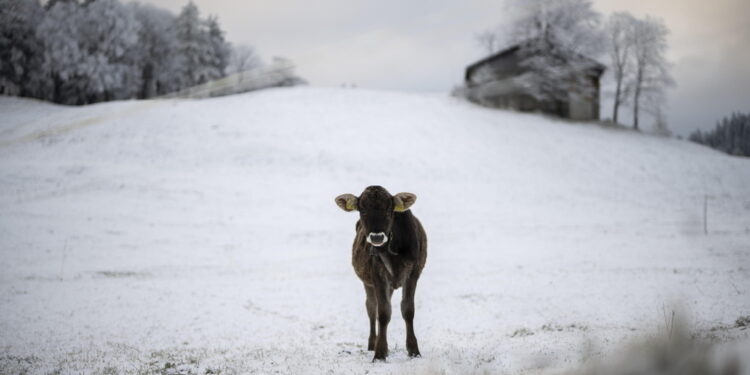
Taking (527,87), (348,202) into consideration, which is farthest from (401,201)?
(527,87)

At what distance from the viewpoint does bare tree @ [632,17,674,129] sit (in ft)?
139

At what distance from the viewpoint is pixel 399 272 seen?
541 centimetres

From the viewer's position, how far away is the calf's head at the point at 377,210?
4.88 m

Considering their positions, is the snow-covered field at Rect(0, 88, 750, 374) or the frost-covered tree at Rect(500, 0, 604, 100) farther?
the frost-covered tree at Rect(500, 0, 604, 100)

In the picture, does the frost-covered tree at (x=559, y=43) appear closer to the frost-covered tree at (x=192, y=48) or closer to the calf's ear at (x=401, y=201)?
the frost-covered tree at (x=192, y=48)

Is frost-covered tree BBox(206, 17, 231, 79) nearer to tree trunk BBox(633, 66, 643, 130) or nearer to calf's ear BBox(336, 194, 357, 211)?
tree trunk BBox(633, 66, 643, 130)

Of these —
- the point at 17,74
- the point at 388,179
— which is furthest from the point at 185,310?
the point at 17,74

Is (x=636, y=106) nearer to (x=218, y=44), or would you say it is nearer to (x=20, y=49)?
(x=218, y=44)

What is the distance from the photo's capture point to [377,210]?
4.98 metres

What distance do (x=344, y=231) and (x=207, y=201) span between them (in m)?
8.67

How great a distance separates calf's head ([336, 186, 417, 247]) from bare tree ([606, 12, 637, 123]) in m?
46.0

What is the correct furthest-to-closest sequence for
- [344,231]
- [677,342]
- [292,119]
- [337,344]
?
[292,119]
[344,231]
[337,344]
[677,342]

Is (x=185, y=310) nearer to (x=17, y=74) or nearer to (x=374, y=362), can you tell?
(x=374, y=362)

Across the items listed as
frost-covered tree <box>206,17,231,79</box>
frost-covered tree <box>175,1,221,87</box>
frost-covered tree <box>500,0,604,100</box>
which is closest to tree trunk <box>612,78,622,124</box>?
frost-covered tree <box>500,0,604,100</box>
